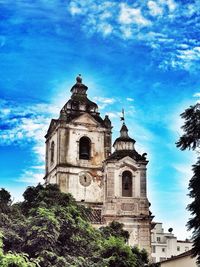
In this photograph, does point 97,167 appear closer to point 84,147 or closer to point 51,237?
point 84,147

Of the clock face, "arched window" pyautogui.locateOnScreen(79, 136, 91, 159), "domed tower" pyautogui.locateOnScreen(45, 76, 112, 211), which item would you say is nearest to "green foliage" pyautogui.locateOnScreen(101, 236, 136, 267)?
"domed tower" pyautogui.locateOnScreen(45, 76, 112, 211)

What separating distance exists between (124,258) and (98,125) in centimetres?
1801

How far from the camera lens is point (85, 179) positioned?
44.0 m

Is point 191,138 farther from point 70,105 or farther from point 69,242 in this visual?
point 70,105

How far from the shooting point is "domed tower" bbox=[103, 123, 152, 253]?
40406mm

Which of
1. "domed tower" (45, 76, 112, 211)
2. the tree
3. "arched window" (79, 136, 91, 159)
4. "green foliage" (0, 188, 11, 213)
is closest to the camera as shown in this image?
the tree

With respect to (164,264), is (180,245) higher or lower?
higher

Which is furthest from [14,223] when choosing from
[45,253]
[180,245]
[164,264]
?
[180,245]

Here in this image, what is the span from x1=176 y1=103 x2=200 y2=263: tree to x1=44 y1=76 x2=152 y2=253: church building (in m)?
20.1

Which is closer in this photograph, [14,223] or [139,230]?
[14,223]

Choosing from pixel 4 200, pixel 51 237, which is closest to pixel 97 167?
pixel 4 200

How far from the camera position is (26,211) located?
28.5 metres

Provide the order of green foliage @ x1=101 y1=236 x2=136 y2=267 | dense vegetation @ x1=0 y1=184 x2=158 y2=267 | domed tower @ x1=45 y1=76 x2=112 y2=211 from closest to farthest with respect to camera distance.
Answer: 1. dense vegetation @ x1=0 y1=184 x2=158 y2=267
2. green foliage @ x1=101 y1=236 x2=136 y2=267
3. domed tower @ x1=45 y1=76 x2=112 y2=211

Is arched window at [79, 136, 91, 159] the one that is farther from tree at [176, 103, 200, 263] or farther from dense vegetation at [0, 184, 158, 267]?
tree at [176, 103, 200, 263]
